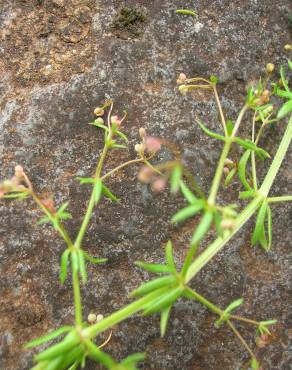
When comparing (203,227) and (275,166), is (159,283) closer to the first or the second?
(203,227)

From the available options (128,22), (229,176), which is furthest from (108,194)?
(128,22)

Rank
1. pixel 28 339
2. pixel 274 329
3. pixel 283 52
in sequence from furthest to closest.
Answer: pixel 283 52 < pixel 274 329 < pixel 28 339

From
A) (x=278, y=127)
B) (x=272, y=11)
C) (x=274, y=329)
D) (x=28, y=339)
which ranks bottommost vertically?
(x=274, y=329)

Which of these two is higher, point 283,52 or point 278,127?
point 283,52

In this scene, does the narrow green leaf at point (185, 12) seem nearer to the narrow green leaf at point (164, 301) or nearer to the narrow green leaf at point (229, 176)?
the narrow green leaf at point (229, 176)

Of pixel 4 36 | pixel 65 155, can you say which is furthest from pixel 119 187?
pixel 4 36

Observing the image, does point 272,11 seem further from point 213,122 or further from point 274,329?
point 274,329

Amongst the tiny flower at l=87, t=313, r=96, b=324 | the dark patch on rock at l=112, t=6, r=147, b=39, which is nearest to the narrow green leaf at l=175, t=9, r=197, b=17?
the dark patch on rock at l=112, t=6, r=147, b=39
